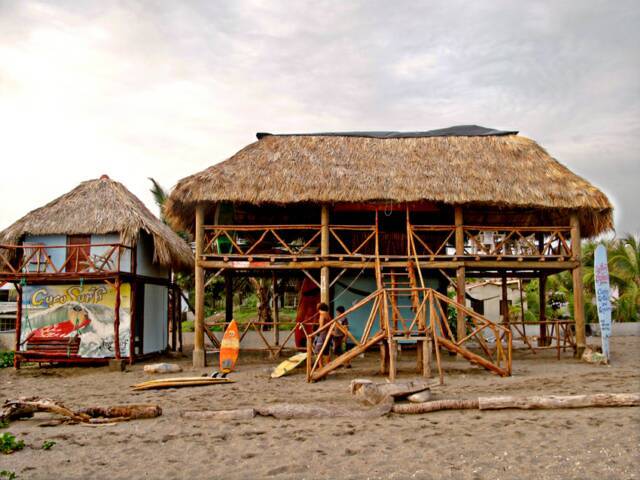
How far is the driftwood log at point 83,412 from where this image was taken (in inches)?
295

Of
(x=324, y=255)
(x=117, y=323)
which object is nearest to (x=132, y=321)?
(x=117, y=323)

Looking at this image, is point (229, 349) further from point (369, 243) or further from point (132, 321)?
point (369, 243)

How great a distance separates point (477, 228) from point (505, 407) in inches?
253

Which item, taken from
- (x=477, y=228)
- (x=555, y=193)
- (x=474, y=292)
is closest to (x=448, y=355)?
(x=477, y=228)

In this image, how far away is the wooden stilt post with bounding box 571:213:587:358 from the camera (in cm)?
1321

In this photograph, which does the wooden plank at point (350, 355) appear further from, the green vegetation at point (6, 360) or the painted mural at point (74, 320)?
Answer: the green vegetation at point (6, 360)

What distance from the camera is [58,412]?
25.0 feet

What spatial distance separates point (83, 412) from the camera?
7.72m

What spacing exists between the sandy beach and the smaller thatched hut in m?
5.26

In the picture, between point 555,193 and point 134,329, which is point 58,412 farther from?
point 555,193

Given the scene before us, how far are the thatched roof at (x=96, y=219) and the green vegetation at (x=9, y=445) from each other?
817 cm

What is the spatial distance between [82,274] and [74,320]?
1.39 metres

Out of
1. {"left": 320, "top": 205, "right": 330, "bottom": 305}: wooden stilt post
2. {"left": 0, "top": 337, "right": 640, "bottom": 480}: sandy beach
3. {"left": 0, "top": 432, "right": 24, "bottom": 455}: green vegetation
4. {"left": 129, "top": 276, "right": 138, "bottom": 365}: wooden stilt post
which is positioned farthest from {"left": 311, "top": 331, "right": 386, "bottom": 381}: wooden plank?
{"left": 129, "top": 276, "right": 138, "bottom": 365}: wooden stilt post

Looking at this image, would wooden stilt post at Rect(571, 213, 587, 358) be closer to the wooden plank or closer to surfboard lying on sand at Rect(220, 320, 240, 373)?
the wooden plank
